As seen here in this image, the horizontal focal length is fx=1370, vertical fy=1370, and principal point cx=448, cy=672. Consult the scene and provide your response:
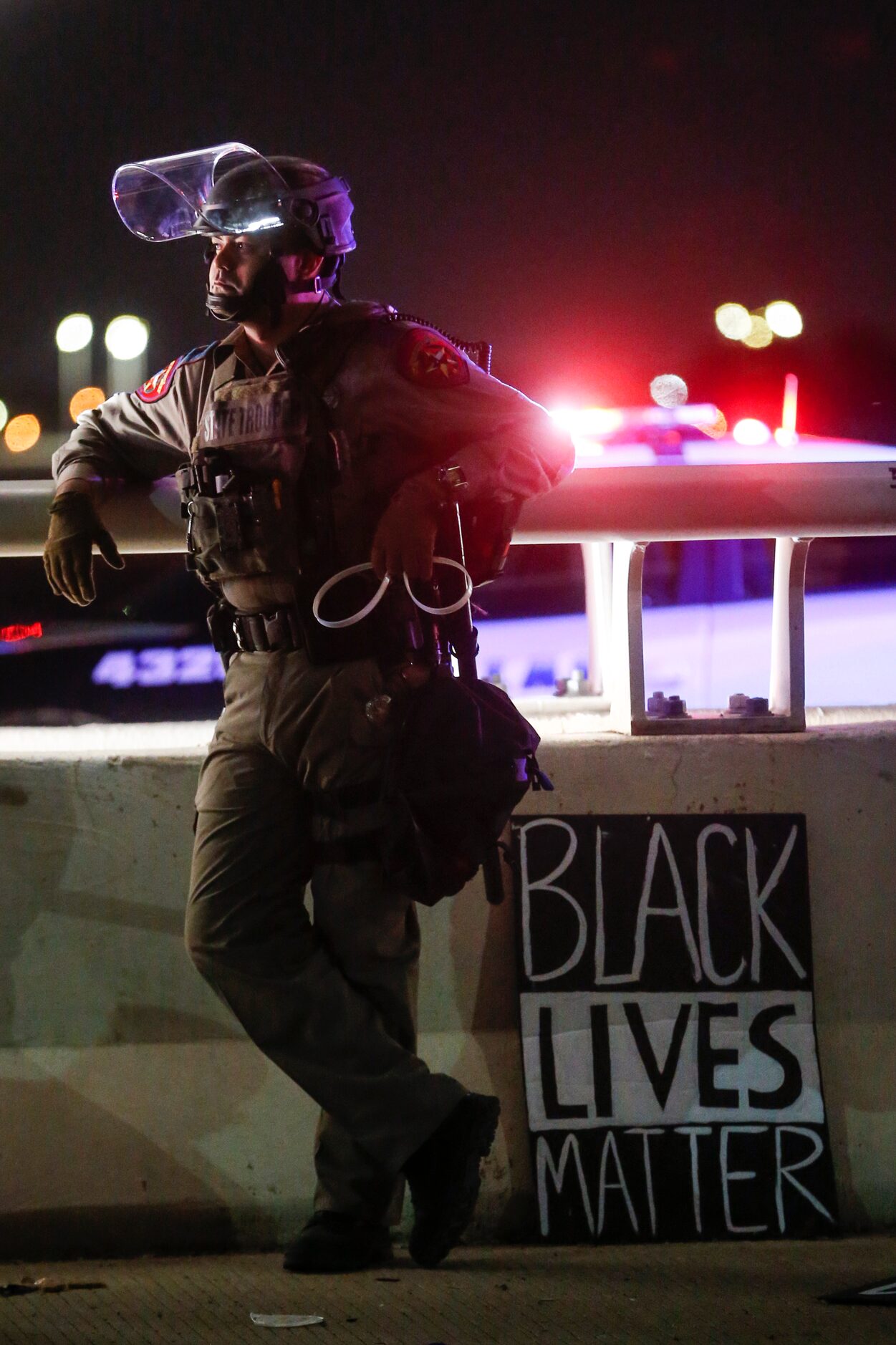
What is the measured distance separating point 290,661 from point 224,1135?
3.84 ft

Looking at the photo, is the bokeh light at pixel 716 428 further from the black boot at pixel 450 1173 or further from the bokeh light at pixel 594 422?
the black boot at pixel 450 1173

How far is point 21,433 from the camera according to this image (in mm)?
15383

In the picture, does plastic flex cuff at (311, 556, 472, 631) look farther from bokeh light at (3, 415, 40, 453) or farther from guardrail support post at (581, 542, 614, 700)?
bokeh light at (3, 415, 40, 453)

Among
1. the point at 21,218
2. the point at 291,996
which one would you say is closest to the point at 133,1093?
the point at 291,996

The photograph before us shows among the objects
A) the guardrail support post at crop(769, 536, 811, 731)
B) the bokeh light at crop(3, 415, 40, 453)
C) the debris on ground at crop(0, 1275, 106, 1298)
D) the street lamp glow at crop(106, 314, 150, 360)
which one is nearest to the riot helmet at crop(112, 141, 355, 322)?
the guardrail support post at crop(769, 536, 811, 731)

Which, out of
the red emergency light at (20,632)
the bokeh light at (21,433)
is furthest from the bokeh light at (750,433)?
the bokeh light at (21,433)

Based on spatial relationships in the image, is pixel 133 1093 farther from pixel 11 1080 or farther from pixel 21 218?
pixel 21 218

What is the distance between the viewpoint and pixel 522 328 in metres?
18.2

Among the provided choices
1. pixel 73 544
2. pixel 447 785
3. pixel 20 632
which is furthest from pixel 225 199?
pixel 20 632

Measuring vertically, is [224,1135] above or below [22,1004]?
below

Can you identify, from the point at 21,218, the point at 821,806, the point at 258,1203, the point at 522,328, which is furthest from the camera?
the point at 21,218

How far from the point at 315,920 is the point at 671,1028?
38.7 inches

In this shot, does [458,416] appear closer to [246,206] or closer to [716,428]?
[246,206]

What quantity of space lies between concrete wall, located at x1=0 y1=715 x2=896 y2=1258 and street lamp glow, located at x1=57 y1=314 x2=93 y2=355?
15.7 m
